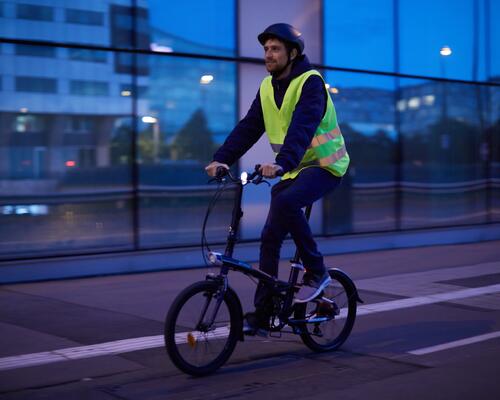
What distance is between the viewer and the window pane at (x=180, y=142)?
1016cm

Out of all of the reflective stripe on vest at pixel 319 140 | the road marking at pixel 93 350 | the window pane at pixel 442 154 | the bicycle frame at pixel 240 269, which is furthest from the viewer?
the window pane at pixel 442 154

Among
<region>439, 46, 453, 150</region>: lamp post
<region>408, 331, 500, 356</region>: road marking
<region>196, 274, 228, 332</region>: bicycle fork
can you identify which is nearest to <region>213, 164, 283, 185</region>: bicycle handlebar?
<region>196, 274, 228, 332</region>: bicycle fork

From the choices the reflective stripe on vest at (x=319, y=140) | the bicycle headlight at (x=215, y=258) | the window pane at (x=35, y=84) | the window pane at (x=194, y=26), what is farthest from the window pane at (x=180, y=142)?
the bicycle headlight at (x=215, y=258)

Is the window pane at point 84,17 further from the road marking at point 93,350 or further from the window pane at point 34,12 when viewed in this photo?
the road marking at point 93,350

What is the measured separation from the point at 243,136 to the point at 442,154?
884cm

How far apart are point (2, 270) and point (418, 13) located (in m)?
8.08

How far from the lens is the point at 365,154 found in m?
12.5

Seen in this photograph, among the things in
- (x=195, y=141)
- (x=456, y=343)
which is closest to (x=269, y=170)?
Result: (x=456, y=343)

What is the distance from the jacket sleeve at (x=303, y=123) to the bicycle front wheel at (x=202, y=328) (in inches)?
36.7

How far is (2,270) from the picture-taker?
8.82 metres

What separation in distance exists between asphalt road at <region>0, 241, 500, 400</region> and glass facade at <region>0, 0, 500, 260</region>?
1151mm

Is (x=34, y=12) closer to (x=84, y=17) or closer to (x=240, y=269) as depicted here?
(x=84, y=17)

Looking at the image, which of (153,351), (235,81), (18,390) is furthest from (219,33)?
(18,390)

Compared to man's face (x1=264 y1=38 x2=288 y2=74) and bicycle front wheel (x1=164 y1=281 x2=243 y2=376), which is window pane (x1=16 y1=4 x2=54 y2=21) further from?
bicycle front wheel (x1=164 y1=281 x2=243 y2=376)
